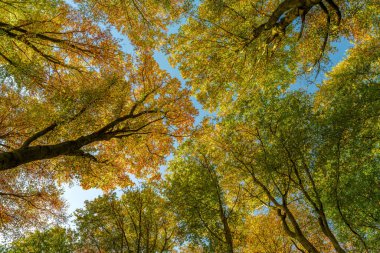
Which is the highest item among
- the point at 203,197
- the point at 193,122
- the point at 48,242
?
the point at 193,122

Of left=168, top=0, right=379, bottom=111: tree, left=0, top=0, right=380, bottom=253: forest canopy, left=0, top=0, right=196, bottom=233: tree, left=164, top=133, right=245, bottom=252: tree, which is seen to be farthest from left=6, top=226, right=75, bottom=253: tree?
left=168, top=0, right=379, bottom=111: tree

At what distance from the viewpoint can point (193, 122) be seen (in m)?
17.2

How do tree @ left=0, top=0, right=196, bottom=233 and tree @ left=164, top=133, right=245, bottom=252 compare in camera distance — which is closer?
tree @ left=0, top=0, right=196, bottom=233

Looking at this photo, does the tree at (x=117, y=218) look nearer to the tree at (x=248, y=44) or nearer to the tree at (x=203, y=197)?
the tree at (x=203, y=197)

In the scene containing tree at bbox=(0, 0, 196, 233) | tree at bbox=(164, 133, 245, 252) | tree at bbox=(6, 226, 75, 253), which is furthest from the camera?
tree at bbox=(6, 226, 75, 253)

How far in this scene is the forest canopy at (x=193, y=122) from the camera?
40.8 feet

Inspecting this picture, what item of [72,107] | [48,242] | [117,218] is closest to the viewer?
[72,107]

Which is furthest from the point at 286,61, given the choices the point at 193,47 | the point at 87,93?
the point at 87,93

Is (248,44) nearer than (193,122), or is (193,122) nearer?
(248,44)

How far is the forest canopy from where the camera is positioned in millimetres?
12422

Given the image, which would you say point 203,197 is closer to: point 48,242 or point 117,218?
point 117,218

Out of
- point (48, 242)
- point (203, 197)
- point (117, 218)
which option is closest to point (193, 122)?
point (203, 197)

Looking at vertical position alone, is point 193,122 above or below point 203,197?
above

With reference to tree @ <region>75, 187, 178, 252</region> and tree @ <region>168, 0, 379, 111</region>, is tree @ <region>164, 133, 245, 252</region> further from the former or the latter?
tree @ <region>168, 0, 379, 111</region>
